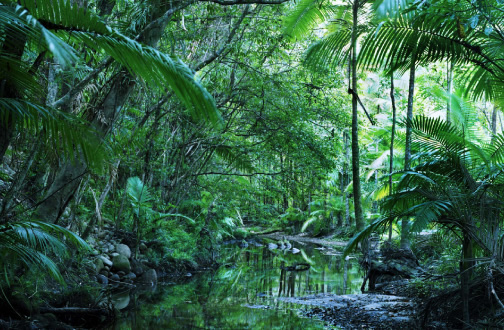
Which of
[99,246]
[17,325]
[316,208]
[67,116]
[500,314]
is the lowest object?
[17,325]

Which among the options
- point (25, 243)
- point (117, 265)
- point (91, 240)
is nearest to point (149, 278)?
point (117, 265)

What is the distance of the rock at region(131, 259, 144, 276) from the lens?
334 inches

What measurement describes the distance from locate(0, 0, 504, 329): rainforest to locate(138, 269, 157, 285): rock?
40mm

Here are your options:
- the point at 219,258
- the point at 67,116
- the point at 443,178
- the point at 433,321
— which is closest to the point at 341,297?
the point at 433,321

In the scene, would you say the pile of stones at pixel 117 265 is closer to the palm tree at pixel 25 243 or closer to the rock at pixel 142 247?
the rock at pixel 142 247

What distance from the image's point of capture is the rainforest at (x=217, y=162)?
3.08 meters

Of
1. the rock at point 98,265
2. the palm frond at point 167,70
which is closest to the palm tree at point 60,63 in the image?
the palm frond at point 167,70

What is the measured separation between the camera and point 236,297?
700 centimetres

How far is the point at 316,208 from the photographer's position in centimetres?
2422

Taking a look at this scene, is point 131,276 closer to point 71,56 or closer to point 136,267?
point 136,267

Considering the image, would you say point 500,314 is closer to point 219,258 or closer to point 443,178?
point 443,178

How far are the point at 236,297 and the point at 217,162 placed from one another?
735 cm

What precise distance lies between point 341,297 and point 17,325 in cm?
460

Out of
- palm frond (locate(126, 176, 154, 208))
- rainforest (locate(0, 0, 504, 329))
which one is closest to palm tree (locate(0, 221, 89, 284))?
rainforest (locate(0, 0, 504, 329))
